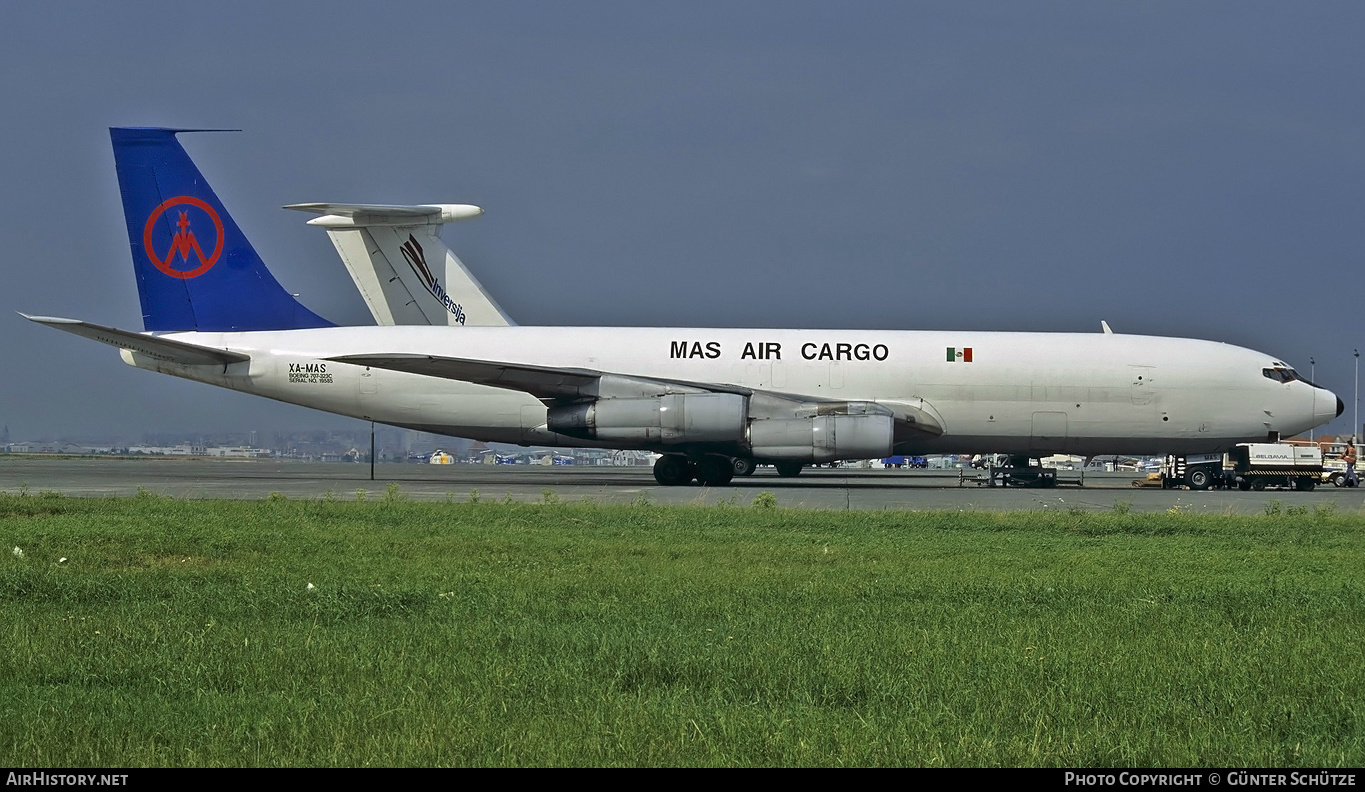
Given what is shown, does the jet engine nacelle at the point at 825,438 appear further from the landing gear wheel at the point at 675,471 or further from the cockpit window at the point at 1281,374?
the cockpit window at the point at 1281,374

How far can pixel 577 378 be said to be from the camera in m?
28.4

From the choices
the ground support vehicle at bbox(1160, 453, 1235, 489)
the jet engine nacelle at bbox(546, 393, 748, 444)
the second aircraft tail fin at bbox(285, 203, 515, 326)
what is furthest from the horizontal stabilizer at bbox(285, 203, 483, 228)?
the ground support vehicle at bbox(1160, 453, 1235, 489)

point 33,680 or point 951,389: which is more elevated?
point 951,389

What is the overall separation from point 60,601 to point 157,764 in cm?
446

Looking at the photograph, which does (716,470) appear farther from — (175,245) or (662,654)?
(662,654)

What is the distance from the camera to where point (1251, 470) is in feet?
109

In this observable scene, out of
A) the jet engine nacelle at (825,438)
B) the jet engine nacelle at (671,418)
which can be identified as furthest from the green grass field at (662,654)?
the jet engine nacelle at (671,418)

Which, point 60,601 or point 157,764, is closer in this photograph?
point 157,764

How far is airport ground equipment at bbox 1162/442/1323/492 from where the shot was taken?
33000mm

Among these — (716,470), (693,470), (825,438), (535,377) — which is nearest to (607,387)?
(535,377)

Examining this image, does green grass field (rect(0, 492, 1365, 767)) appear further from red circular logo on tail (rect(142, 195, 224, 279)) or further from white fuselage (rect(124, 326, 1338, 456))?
red circular logo on tail (rect(142, 195, 224, 279))
